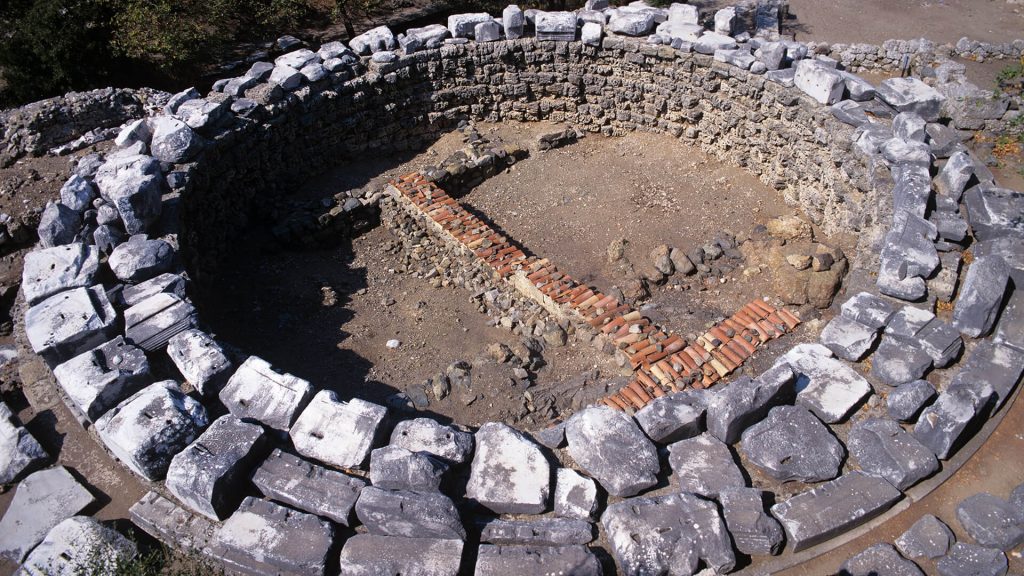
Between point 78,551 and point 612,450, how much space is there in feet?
12.9

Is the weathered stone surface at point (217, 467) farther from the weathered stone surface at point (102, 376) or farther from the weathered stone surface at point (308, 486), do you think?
the weathered stone surface at point (102, 376)

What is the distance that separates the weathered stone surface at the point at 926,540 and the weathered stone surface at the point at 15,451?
6742 mm

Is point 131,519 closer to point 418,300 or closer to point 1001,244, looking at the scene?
point 418,300

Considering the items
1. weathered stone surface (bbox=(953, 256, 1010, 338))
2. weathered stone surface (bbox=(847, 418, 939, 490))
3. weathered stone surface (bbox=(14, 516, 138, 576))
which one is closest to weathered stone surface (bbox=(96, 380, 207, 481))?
weathered stone surface (bbox=(14, 516, 138, 576))

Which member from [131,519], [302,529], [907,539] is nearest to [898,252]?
[907,539]

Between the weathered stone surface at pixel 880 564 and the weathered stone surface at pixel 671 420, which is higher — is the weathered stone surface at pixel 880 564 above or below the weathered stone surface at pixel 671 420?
below

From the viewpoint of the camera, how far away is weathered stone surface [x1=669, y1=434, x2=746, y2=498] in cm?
540

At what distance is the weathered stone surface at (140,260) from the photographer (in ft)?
23.1

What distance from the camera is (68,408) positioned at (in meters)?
6.30

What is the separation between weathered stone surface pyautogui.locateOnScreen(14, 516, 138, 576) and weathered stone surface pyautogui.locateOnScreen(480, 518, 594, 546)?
2569 mm

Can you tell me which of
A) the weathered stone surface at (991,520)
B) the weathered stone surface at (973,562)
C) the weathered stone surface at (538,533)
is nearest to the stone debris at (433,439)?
the weathered stone surface at (538,533)

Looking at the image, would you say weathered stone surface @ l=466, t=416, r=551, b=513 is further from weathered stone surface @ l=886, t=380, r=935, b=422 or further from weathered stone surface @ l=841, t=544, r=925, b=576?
weathered stone surface @ l=886, t=380, r=935, b=422

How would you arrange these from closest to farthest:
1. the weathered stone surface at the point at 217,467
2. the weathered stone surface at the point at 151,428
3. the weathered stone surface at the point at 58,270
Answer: the weathered stone surface at the point at 217,467 < the weathered stone surface at the point at 151,428 < the weathered stone surface at the point at 58,270

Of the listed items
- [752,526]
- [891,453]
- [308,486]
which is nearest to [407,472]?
[308,486]
